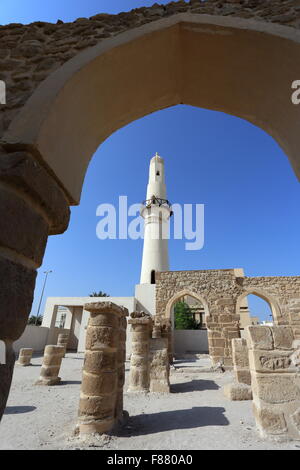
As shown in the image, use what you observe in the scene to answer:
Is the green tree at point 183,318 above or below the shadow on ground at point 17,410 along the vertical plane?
above

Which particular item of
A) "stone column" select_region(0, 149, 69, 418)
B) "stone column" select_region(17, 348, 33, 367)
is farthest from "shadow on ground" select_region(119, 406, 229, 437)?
"stone column" select_region(17, 348, 33, 367)

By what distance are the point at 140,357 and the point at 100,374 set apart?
3.21 m

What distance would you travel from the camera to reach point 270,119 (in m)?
2.07

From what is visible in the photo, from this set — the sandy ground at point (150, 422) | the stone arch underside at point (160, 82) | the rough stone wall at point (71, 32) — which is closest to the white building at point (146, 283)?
the sandy ground at point (150, 422)

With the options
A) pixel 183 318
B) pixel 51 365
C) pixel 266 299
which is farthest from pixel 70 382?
pixel 183 318

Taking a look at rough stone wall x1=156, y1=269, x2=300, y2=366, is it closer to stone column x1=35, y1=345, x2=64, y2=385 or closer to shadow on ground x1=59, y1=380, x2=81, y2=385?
shadow on ground x1=59, y1=380, x2=81, y2=385

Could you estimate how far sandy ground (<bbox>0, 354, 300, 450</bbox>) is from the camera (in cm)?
349

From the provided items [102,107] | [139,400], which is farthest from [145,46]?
[139,400]

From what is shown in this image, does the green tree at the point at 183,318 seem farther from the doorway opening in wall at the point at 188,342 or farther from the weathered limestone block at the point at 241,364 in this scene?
the weathered limestone block at the point at 241,364

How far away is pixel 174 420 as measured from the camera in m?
4.53

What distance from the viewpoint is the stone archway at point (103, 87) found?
1.33 m

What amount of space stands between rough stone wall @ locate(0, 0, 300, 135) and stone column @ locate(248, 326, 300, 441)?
12.8 ft

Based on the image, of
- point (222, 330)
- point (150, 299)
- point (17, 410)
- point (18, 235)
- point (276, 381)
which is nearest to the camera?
point (18, 235)

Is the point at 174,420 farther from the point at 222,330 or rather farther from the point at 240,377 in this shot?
the point at 222,330
